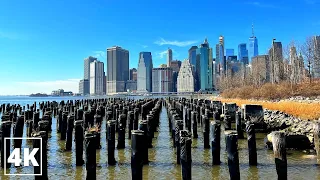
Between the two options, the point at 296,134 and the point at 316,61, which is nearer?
the point at 296,134

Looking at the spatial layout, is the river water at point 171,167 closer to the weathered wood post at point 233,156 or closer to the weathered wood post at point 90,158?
the weathered wood post at point 233,156

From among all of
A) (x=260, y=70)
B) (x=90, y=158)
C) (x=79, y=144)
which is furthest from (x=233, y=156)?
(x=260, y=70)

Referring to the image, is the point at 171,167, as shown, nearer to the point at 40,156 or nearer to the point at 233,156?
the point at 233,156

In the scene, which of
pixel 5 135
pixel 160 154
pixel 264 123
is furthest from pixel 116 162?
pixel 264 123

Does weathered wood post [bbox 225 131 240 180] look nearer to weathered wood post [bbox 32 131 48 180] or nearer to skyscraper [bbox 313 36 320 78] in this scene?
weathered wood post [bbox 32 131 48 180]

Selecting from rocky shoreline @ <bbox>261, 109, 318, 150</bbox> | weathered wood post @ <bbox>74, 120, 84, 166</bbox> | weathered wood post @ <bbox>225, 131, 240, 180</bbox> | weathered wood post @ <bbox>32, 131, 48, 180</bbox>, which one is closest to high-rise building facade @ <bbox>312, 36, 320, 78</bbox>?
rocky shoreline @ <bbox>261, 109, 318, 150</bbox>

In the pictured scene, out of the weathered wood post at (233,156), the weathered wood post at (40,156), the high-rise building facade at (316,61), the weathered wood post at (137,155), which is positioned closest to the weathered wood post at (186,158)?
the weathered wood post at (137,155)

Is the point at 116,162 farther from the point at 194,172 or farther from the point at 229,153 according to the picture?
the point at 229,153

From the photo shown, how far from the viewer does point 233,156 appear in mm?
10562

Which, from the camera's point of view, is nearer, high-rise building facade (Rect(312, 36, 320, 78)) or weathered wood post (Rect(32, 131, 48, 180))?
weathered wood post (Rect(32, 131, 48, 180))

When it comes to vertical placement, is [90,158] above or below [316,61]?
below

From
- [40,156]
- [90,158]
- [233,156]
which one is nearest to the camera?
[90,158]

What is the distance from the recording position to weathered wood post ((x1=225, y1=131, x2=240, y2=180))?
1034cm

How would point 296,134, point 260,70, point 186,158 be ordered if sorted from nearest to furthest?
point 186,158, point 296,134, point 260,70
